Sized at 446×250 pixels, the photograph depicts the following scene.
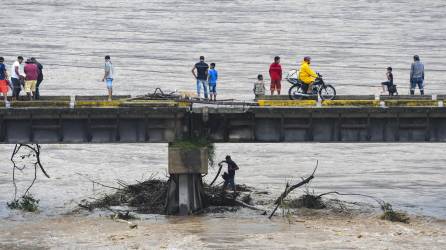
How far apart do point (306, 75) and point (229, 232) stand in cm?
628

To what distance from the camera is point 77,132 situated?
3725 centimetres

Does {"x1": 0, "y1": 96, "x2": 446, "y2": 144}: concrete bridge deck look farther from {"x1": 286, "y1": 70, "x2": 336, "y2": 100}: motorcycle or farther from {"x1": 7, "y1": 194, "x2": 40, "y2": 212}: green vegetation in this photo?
{"x1": 7, "y1": 194, "x2": 40, "y2": 212}: green vegetation

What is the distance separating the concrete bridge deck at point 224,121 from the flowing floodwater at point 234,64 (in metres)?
2.61

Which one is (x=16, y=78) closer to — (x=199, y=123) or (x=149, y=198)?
(x=149, y=198)

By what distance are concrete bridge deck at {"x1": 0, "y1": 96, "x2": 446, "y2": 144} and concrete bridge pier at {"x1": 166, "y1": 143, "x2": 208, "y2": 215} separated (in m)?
0.90

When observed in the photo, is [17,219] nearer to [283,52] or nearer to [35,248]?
[35,248]

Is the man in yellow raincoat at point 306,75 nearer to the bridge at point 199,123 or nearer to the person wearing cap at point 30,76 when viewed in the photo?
the bridge at point 199,123

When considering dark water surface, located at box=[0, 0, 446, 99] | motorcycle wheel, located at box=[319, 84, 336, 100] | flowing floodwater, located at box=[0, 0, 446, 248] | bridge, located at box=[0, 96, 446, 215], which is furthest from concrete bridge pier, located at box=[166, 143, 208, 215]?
dark water surface, located at box=[0, 0, 446, 99]

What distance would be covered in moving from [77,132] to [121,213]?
2952 millimetres

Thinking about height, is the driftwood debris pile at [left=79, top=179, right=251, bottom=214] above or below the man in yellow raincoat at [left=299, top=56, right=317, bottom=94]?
below

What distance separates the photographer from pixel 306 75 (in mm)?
37625

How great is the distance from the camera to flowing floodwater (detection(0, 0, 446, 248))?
41562 mm

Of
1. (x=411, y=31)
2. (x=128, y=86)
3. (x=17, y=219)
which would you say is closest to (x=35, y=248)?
(x=17, y=219)

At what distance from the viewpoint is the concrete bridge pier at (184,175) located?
120ft
